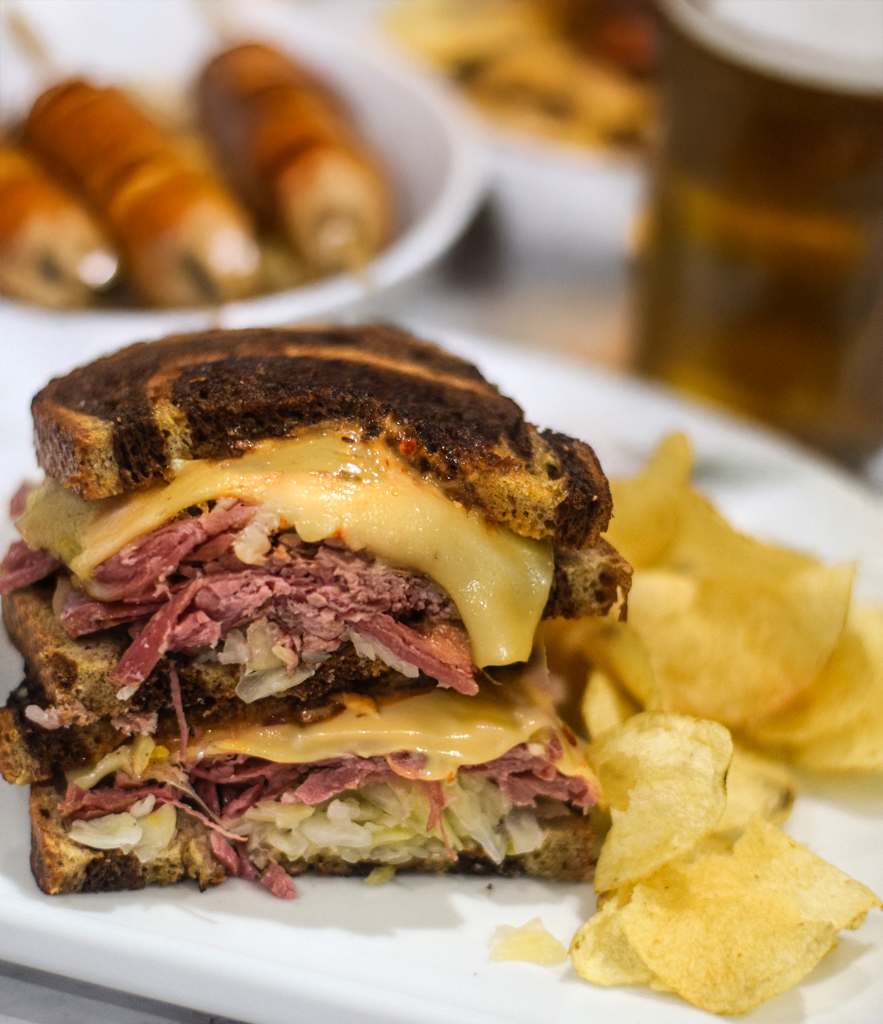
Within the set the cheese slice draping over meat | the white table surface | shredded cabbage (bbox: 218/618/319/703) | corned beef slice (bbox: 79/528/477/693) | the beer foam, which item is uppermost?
the beer foam

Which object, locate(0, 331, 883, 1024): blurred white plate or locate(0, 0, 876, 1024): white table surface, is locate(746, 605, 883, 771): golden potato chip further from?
locate(0, 0, 876, 1024): white table surface

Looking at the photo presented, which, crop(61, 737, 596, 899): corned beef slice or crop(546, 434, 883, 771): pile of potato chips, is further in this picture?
crop(546, 434, 883, 771): pile of potato chips

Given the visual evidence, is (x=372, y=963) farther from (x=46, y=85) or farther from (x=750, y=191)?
(x=46, y=85)

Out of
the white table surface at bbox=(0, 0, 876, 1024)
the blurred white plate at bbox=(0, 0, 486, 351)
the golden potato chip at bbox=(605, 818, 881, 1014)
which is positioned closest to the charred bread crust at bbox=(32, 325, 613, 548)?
the golden potato chip at bbox=(605, 818, 881, 1014)

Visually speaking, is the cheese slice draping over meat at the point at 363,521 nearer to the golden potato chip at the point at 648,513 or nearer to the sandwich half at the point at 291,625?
the sandwich half at the point at 291,625

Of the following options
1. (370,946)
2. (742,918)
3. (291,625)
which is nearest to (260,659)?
(291,625)

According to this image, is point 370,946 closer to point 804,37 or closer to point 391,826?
point 391,826

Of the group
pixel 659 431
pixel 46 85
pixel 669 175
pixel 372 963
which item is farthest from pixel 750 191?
pixel 46 85
